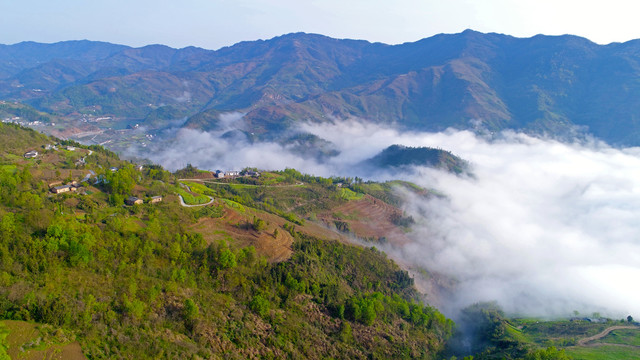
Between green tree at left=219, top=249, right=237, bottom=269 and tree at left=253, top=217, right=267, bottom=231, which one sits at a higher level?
tree at left=253, top=217, right=267, bottom=231

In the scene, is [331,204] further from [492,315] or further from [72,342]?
[72,342]

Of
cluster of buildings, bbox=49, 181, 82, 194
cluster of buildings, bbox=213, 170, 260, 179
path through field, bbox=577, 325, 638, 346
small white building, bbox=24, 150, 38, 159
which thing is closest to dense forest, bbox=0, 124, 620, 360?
cluster of buildings, bbox=49, 181, 82, 194

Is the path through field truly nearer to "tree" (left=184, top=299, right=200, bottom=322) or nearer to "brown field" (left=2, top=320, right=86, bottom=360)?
"tree" (left=184, top=299, right=200, bottom=322)

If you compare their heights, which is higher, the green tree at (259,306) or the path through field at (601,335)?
the green tree at (259,306)

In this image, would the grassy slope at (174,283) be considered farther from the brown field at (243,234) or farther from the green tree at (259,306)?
the brown field at (243,234)

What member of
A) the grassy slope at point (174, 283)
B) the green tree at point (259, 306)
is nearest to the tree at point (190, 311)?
the grassy slope at point (174, 283)

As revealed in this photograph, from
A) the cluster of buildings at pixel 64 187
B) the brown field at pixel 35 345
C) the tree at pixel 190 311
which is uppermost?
the cluster of buildings at pixel 64 187

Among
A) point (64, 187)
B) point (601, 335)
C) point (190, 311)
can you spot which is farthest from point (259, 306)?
point (601, 335)

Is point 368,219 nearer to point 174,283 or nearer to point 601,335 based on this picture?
point 601,335

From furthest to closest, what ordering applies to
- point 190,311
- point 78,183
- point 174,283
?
point 78,183
point 174,283
point 190,311

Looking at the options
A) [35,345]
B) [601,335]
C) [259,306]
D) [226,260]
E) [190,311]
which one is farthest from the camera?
[601,335]

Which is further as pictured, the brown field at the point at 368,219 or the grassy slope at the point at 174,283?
the brown field at the point at 368,219
